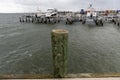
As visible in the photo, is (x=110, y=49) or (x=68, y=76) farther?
(x=110, y=49)

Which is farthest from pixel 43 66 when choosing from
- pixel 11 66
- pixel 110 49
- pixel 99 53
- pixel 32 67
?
pixel 110 49

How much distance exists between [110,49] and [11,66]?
16.9 metres

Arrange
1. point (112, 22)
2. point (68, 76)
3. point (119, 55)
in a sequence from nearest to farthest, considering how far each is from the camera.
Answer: point (68, 76)
point (119, 55)
point (112, 22)

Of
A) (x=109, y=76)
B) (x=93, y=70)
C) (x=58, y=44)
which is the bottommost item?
(x=93, y=70)

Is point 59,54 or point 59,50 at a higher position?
point 59,50

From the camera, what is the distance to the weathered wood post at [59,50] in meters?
5.09

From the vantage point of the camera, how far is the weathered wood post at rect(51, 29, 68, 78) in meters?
5.09

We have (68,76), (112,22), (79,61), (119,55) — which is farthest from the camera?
(112,22)

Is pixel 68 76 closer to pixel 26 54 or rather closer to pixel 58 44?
pixel 58 44

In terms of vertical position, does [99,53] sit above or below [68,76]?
below

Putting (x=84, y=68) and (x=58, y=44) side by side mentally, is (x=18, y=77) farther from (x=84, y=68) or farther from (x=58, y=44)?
(x=84, y=68)

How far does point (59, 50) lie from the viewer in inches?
205

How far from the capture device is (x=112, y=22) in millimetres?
73938

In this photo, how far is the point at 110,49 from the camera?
28078 millimetres
